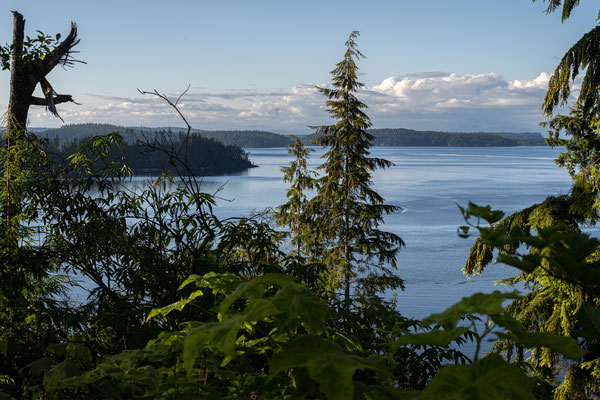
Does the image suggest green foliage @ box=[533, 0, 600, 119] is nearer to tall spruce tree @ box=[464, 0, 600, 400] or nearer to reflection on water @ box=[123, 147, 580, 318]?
tall spruce tree @ box=[464, 0, 600, 400]

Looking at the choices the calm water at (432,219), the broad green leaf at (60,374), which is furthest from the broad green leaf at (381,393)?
the calm water at (432,219)

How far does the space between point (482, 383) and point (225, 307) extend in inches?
16.7

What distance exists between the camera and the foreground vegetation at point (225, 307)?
29.8 inches

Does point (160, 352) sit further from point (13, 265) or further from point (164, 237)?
point (13, 265)

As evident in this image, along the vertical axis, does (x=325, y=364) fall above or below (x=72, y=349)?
above

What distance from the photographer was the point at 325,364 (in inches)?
26.9

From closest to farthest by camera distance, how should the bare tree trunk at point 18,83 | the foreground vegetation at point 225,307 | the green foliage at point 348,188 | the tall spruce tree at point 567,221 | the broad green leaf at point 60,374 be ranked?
1. the foreground vegetation at point 225,307
2. the broad green leaf at point 60,374
3. the bare tree trunk at point 18,83
4. the tall spruce tree at point 567,221
5. the green foliage at point 348,188

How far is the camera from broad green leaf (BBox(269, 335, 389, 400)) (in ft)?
2.14

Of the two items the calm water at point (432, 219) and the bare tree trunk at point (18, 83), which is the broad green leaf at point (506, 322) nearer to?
the bare tree trunk at point (18, 83)

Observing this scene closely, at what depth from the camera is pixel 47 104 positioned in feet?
24.2

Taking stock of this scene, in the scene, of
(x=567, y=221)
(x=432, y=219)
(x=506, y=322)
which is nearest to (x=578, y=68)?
(x=567, y=221)

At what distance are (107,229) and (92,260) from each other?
386 millimetres

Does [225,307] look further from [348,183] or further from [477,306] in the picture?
[348,183]

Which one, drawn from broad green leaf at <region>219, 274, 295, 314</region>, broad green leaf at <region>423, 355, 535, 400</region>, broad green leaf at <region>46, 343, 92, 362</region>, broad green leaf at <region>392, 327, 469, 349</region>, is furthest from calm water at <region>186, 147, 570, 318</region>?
broad green leaf at <region>423, 355, 535, 400</region>
